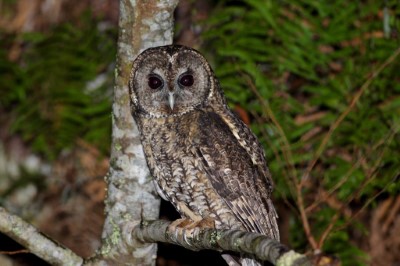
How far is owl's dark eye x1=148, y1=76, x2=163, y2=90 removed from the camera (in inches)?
138

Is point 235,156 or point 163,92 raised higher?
point 163,92

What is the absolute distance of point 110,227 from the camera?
3.46 metres

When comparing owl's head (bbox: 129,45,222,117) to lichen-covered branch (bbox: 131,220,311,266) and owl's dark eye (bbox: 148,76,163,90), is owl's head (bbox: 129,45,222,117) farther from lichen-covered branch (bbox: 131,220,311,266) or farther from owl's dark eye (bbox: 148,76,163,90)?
lichen-covered branch (bbox: 131,220,311,266)

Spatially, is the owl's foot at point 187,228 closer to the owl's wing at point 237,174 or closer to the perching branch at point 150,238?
the perching branch at point 150,238

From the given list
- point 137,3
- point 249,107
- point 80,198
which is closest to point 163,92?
point 137,3

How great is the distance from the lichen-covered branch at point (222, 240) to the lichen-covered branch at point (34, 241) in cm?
32

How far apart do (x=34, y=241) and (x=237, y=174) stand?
3.02 feet

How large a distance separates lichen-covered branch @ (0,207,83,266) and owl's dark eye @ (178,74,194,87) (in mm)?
919

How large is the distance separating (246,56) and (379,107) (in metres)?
0.93

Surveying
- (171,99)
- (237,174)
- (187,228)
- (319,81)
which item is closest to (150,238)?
(187,228)

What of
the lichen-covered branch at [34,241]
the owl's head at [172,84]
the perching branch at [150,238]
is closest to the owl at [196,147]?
the owl's head at [172,84]

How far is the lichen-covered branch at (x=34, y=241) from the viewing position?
3.26 meters

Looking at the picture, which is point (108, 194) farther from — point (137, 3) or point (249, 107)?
point (249, 107)

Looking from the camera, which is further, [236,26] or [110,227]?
[236,26]
